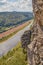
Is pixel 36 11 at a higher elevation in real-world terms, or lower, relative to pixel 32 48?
higher

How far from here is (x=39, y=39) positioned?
14.5m

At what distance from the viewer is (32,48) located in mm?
15109

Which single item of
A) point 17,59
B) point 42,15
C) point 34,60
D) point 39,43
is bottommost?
point 17,59

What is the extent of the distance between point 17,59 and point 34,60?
14125 mm

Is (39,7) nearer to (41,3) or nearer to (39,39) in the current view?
(41,3)

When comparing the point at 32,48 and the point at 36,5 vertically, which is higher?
the point at 36,5

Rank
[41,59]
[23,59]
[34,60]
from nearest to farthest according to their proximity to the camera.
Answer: [41,59] → [34,60] → [23,59]

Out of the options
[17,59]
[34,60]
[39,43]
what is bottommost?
[17,59]

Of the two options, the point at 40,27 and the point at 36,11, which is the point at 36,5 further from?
the point at 40,27

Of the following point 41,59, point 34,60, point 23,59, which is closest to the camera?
point 41,59

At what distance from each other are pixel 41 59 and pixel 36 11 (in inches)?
119

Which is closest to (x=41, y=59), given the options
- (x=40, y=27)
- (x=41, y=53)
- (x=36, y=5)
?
(x=41, y=53)

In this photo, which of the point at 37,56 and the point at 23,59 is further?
the point at 23,59

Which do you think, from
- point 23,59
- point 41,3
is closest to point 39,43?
point 41,3
